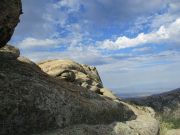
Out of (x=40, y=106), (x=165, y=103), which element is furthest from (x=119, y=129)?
(x=165, y=103)

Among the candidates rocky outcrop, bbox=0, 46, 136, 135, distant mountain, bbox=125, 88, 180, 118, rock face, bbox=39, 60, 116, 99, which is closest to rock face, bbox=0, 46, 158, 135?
rocky outcrop, bbox=0, 46, 136, 135

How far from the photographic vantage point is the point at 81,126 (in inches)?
752

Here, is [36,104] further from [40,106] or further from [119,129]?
[119,129]

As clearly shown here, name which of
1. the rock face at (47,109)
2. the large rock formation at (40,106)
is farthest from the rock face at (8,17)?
the rock face at (47,109)

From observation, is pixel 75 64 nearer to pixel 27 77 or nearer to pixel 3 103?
pixel 27 77

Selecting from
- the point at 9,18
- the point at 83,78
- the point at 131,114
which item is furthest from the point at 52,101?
the point at 83,78

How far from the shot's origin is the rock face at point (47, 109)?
16.6m

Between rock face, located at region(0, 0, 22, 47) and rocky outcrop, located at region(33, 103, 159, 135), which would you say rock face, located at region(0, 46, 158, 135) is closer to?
rocky outcrop, located at region(33, 103, 159, 135)

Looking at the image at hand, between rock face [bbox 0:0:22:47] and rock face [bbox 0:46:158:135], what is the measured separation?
4.40 feet

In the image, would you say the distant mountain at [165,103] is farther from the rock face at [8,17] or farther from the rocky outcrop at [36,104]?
the rock face at [8,17]

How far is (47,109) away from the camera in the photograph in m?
17.6

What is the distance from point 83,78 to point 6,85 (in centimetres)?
1610

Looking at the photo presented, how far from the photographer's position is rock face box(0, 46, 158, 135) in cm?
1658

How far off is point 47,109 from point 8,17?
4441mm
